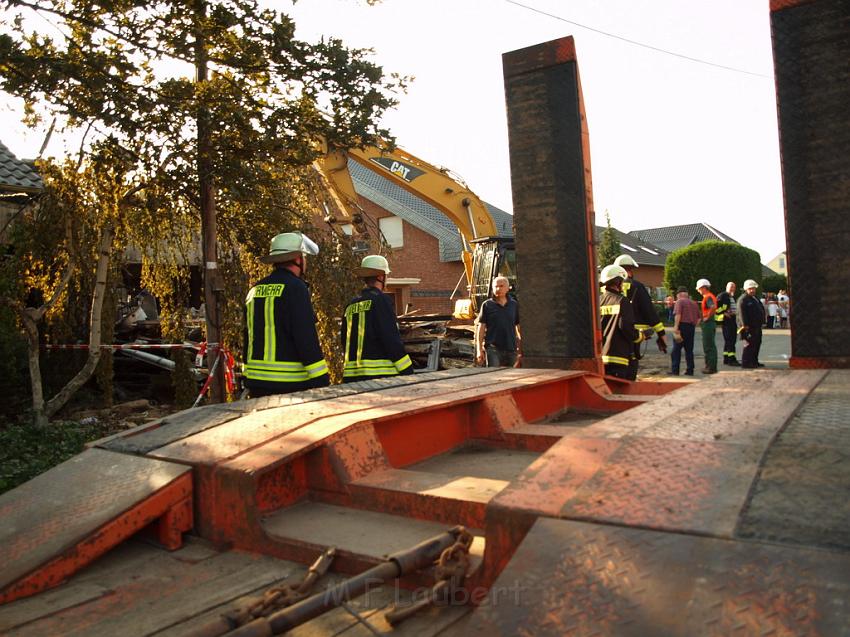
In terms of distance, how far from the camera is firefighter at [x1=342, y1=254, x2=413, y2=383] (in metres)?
5.54

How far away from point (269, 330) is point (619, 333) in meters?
3.75

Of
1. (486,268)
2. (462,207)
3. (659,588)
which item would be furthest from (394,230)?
(659,588)

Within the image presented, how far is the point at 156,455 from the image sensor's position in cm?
280

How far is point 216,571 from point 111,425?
8172mm

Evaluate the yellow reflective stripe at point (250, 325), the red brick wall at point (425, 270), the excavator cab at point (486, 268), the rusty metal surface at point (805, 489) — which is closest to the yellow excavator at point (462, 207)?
the excavator cab at point (486, 268)

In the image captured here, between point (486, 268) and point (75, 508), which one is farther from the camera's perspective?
point (486, 268)

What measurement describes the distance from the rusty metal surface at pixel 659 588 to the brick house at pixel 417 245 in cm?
2796

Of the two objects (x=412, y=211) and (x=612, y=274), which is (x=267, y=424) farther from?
(x=412, y=211)

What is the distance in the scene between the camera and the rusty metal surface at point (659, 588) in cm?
144

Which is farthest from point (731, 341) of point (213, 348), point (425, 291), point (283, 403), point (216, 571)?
point (425, 291)

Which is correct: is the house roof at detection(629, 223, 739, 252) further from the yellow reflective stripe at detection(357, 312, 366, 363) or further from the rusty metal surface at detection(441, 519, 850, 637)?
the rusty metal surface at detection(441, 519, 850, 637)

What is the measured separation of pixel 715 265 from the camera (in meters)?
35.2

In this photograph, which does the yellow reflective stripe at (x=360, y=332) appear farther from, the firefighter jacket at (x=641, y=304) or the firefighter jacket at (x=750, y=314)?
the firefighter jacket at (x=750, y=314)

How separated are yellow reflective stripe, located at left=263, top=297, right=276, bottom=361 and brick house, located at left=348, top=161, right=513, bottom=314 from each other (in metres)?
25.1
